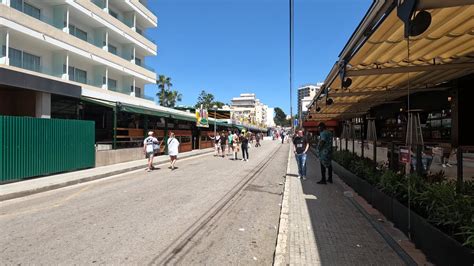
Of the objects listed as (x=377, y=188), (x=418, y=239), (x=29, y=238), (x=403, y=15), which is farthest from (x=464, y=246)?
(x=29, y=238)

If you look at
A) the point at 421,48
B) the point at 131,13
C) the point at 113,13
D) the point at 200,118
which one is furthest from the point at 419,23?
the point at 131,13

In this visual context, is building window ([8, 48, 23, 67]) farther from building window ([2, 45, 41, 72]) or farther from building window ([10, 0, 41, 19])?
building window ([10, 0, 41, 19])

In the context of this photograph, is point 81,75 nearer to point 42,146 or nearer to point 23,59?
point 23,59

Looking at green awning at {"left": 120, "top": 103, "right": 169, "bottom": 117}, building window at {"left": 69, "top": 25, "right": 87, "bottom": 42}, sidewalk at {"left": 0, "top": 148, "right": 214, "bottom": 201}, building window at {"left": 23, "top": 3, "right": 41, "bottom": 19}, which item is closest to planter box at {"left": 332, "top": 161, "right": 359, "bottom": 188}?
sidewalk at {"left": 0, "top": 148, "right": 214, "bottom": 201}

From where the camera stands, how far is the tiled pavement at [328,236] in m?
4.65

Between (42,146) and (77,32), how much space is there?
22843 mm

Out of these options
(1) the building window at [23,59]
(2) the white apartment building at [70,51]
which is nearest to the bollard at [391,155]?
(2) the white apartment building at [70,51]

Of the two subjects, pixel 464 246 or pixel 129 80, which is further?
pixel 129 80

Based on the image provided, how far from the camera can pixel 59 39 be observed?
2766 cm

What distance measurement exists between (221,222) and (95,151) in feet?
37.9

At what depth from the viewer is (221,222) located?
6758mm

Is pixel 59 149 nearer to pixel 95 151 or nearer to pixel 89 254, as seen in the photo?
pixel 95 151

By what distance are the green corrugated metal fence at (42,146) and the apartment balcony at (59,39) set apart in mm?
12626

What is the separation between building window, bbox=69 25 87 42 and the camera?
31.2m
